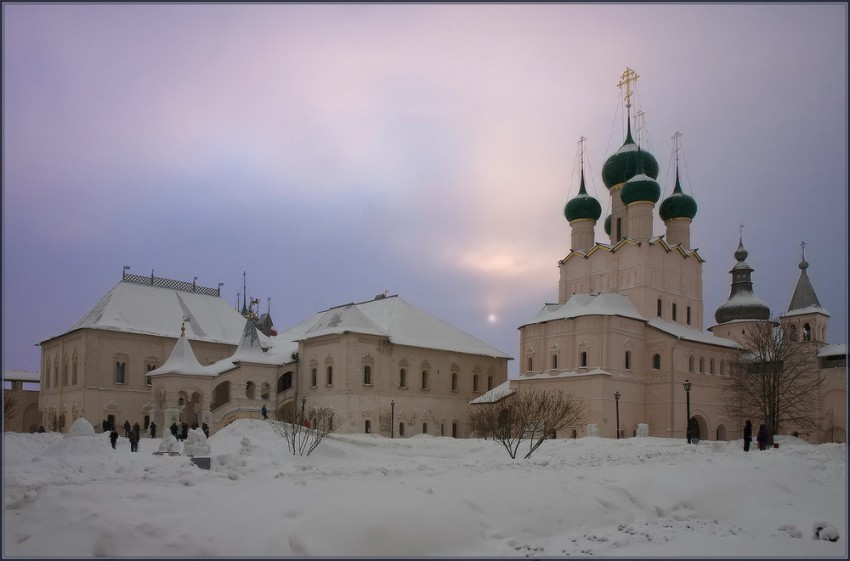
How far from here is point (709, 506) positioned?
1705cm

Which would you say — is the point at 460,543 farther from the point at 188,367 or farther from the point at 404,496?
the point at 188,367

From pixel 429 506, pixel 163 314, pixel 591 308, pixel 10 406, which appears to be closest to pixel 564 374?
pixel 591 308

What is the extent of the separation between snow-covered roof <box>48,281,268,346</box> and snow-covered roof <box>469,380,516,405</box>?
52.4 ft

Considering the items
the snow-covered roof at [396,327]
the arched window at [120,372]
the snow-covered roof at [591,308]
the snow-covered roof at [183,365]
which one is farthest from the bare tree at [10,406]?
the snow-covered roof at [591,308]

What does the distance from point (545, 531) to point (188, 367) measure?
105 feet

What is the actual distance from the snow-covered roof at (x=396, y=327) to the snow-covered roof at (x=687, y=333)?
11365 mm

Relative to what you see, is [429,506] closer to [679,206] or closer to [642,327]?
[642,327]

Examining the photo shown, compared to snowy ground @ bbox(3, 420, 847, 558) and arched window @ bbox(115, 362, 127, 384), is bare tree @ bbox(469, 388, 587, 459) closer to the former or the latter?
snowy ground @ bbox(3, 420, 847, 558)

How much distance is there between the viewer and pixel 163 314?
4991 cm

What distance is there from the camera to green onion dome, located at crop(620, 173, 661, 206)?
1722 inches

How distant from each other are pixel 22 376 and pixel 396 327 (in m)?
35.5

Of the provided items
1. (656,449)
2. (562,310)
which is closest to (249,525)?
(656,449)

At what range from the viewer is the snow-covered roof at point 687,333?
133 ft

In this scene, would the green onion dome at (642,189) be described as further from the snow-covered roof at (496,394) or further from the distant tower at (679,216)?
the snow-covered roof at (496,394)
